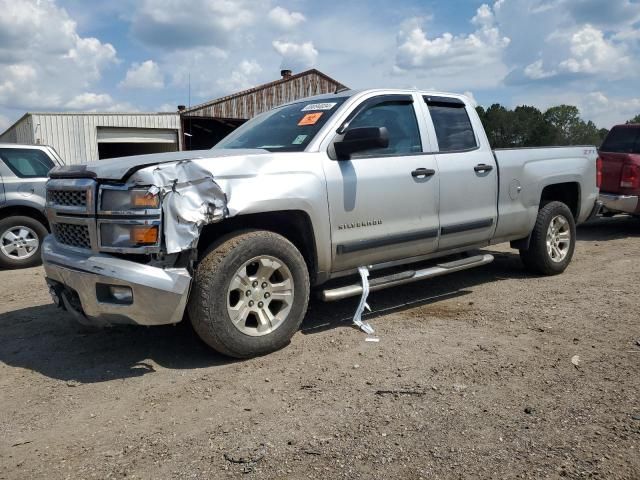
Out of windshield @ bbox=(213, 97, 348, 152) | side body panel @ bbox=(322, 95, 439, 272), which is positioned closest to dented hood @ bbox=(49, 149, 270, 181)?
windshield @ bbox=(213, 97, 348, 152)

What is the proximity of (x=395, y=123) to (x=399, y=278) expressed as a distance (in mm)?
1368

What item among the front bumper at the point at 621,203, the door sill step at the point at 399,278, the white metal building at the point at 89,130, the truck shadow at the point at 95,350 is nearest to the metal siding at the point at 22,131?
the white metal building at the point at 89,130

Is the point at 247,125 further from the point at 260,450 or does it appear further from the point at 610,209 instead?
the point at 610,209

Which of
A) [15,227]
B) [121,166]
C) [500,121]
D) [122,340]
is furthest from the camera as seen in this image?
[500,121]

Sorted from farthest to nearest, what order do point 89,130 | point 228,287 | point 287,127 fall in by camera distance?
point 89,130
point 287,127
point 228,287

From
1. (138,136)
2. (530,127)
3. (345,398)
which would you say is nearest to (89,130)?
(138,136)

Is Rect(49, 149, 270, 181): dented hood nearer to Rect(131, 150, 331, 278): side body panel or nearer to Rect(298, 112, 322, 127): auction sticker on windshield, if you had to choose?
Rect(131, 150, 331, 278): side body panel

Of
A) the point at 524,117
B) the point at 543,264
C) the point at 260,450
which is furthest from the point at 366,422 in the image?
the point at 524,117

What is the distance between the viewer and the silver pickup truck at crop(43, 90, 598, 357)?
3393 mm

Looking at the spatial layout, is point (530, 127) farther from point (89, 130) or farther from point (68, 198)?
point (68, 198)

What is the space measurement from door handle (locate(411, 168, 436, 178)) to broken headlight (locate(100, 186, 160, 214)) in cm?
227

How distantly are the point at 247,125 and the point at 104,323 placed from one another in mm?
2452

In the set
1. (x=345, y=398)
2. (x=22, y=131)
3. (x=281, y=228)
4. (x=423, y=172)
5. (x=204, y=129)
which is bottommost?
(x=345, y=398)

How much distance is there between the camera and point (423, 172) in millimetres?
4711
